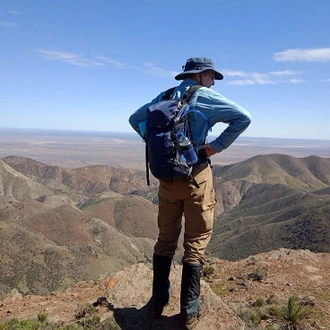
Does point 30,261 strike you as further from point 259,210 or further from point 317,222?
point 259,210

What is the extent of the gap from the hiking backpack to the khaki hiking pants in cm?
23

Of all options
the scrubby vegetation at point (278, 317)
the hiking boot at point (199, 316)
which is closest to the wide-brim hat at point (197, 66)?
the hiking boot at point (199, 316)

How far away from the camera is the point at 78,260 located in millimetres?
61719

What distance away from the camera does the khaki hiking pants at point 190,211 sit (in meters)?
4.11

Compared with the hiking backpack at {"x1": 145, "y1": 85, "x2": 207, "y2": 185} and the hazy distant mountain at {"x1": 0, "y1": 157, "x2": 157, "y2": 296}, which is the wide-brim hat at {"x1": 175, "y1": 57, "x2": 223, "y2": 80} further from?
the hazy distant mountain at {"x1": 0, "y1": 157, "x2": 157, "y2": 296}

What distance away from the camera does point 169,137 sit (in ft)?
12.6

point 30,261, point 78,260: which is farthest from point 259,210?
point 30,261

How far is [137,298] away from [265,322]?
2206mm

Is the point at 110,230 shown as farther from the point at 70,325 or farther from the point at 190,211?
the point at 190,211

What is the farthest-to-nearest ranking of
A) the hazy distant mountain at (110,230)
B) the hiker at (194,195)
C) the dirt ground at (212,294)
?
the hazy distant mountain at (110,230) → the dirt ground at (212,294) → the hiker at (194,195)

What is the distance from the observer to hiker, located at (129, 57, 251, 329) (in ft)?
13.0

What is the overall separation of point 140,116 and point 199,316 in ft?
9.26

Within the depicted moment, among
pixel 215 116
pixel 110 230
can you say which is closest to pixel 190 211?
pixel 215 116

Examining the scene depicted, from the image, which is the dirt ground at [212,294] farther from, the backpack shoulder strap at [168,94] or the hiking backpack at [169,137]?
the backpack shoulder strap at [168,94]
